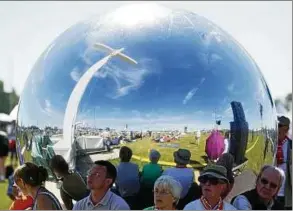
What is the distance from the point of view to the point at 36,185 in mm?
5270

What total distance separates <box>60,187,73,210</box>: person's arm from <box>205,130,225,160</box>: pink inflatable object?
3.97 feet

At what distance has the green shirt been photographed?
493 centimetres

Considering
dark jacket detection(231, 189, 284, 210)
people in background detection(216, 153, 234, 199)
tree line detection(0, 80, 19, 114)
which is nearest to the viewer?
people in background detection(216, 153, 234, 199)

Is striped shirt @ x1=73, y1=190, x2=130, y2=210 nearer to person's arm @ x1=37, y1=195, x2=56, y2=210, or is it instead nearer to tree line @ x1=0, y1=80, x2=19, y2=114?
person's arm @ x1=37, y1=195, x2=56, y2=210

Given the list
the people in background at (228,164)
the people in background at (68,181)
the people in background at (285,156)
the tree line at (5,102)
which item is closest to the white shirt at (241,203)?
the people in background at (228,164)

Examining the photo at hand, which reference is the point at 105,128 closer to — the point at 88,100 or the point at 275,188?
the point at 88,100

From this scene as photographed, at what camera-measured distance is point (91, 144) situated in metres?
4.98

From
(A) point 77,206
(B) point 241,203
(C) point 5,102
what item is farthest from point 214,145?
(C) point 5,102

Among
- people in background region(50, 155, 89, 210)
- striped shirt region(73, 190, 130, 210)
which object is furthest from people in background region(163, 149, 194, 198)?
people in background region(50, 155, 89, 210)

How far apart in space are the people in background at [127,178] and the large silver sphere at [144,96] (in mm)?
50

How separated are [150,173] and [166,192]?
0.66 ft

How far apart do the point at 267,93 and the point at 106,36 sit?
1.61 m

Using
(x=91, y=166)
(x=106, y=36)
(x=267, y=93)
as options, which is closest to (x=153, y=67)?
(x=106, y=36)

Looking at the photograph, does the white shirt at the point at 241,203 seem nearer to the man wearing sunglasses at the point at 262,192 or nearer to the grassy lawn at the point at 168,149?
the man wearing sunglasses at the point at 262,192
